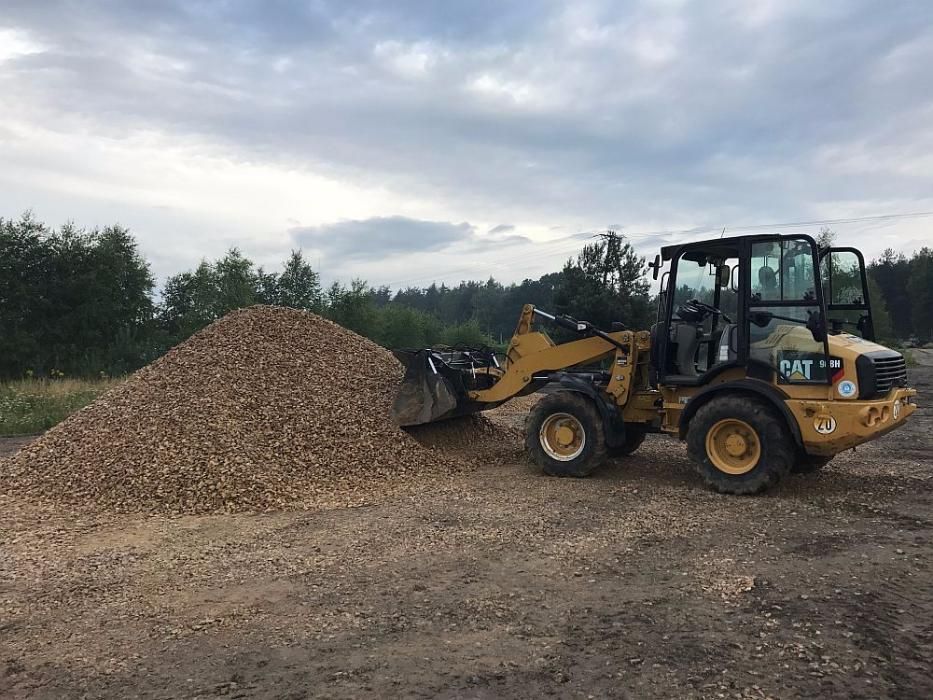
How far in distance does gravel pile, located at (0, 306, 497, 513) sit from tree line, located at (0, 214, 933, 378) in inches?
490

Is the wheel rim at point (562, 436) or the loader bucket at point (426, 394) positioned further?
the loader bucket at point (426, 394)

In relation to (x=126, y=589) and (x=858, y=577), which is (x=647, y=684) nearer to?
(x=858, y=577)

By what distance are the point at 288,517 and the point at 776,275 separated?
5.34 m

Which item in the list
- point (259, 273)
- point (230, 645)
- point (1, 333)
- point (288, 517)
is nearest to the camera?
point (230, 645)

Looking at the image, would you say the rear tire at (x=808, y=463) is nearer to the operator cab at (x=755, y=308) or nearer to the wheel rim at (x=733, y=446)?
the wheel rim at (x=733, y=446)

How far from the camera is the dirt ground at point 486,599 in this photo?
141 inches

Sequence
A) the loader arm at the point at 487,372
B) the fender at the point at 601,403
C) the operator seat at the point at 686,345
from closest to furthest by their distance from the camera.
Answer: the operator seat at the point at 686,345 < the fender at the point at 601,403 < the loader arm at the point at 487,372

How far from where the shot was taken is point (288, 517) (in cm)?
688

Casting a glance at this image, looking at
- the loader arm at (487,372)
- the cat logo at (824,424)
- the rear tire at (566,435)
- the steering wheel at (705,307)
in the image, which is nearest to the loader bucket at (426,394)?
the loader arm at (487,372)

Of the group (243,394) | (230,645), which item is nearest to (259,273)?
(243,394)

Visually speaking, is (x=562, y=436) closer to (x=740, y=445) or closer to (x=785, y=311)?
(x=740, y=445)

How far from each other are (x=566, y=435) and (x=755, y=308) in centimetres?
256

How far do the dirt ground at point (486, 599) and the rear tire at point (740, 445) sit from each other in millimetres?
247

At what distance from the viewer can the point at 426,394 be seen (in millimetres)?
9422
